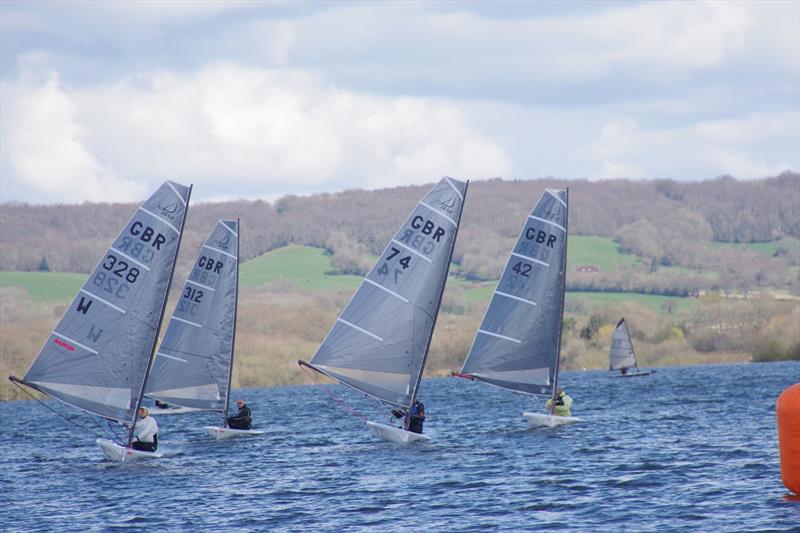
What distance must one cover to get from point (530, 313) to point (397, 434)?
24.9 feet

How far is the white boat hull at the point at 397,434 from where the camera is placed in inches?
1478

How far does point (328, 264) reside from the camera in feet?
Answer: 602

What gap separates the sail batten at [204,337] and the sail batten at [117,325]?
751cm

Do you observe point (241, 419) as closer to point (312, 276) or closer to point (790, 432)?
point (790, 432)

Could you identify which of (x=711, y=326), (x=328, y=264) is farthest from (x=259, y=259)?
→ (x=711, y=326)

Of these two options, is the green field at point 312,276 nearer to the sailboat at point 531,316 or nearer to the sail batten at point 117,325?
the sailboat at point 531,316

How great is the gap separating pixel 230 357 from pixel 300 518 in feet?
60.6

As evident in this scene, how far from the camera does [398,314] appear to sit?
3819 centimetres

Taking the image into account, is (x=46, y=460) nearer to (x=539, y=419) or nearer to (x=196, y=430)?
(x=196, y=430)

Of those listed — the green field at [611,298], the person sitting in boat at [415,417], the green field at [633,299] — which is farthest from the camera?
the green field at [611,298]

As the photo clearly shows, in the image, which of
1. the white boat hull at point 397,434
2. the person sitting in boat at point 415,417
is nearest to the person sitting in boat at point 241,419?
the white boat hull at point 397,434

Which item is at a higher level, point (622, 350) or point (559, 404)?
point (622, 350)

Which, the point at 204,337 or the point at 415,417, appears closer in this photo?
the point at 415,417

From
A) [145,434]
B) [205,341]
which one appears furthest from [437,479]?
Result: [205,341]
